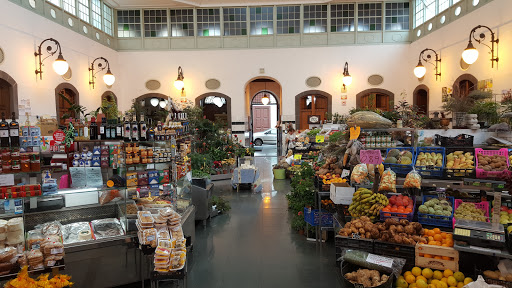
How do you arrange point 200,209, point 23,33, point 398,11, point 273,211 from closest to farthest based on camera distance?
point 200,209, point 273,211, point 23,33, point 398,11

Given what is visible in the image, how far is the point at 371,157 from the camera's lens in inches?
190

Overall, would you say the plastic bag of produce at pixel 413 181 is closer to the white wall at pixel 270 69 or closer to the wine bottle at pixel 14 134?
the wine bottle at pixel 14 134

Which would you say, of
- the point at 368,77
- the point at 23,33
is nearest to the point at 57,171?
the point at 23,33

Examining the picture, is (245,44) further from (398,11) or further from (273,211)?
(273,211)

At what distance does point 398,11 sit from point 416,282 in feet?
50.4

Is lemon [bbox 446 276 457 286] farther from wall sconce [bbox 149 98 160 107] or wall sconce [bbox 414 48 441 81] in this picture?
wall sconce [bbox 149 98 160 107]

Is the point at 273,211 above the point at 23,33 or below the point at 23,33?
below

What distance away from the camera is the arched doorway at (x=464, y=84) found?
10.8m

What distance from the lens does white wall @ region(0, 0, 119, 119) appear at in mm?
9266

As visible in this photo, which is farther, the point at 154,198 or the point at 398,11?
the point at 398,11

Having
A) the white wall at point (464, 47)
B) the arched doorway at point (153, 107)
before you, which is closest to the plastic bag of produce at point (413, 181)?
the white wall at point (464, 47)

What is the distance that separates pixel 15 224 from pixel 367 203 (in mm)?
3808

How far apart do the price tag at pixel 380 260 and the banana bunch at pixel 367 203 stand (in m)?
0.84

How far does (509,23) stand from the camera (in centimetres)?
915
